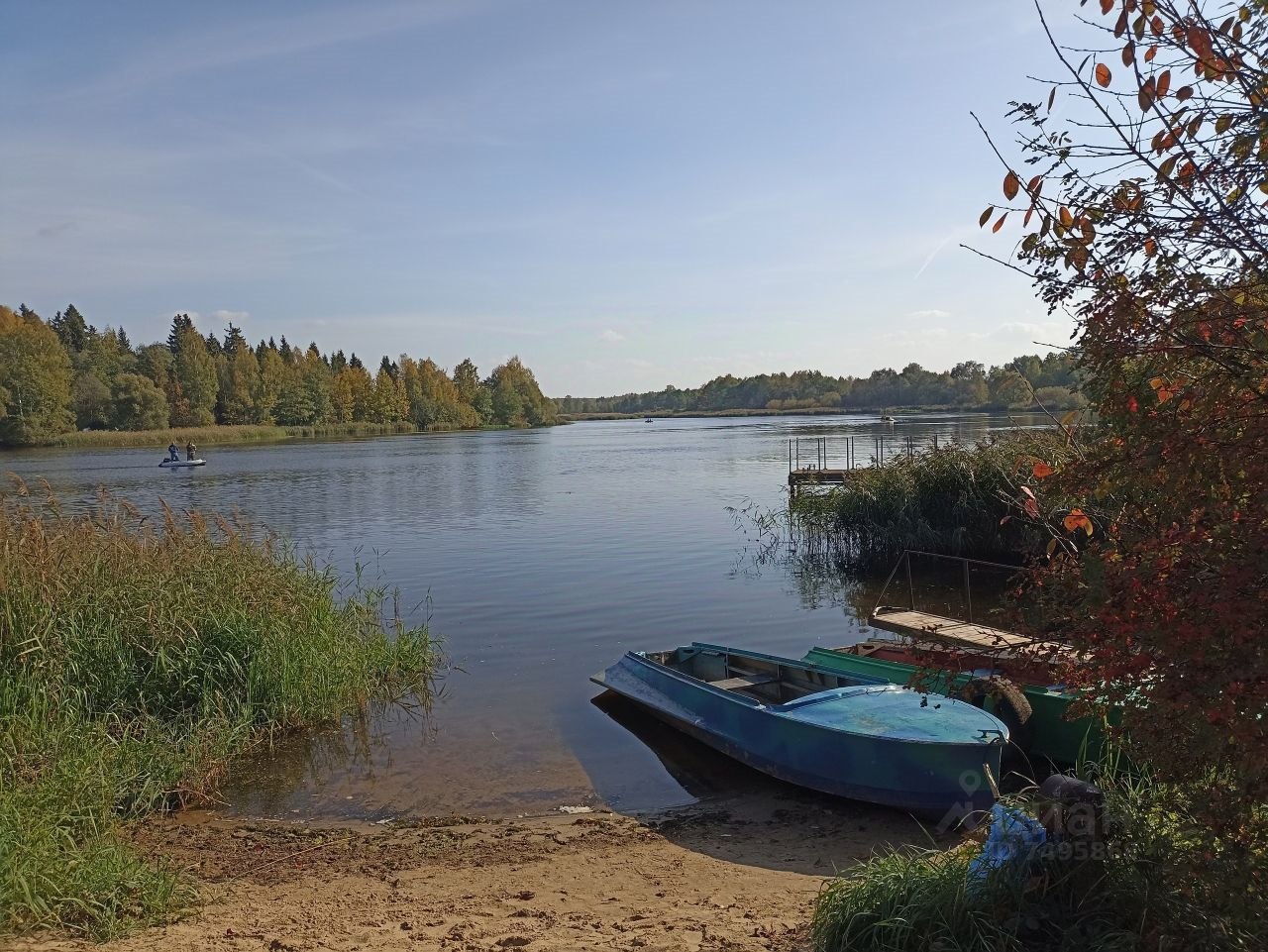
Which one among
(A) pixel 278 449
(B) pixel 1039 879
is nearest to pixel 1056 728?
(B) pixel 1039 879

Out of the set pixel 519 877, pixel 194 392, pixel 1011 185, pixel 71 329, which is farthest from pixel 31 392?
pixel 1011 185

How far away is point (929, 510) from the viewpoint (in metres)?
22.9

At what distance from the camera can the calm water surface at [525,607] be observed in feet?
33.2

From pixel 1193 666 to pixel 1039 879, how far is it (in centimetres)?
199

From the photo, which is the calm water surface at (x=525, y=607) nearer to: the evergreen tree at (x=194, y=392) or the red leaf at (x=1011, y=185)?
the red leaf at (x=1011, y=185)

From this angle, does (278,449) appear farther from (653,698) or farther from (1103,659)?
(1103,659)

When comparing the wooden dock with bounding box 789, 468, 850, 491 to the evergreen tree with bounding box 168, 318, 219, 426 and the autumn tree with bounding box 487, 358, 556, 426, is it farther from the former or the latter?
the autumn tree with bounding box 487, 358, 556, 426

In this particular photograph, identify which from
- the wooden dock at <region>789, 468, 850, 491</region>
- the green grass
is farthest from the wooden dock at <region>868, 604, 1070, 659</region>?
the wooden dock at <region>789, 468, 850, 491</region>

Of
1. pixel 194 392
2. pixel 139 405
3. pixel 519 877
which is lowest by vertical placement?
pixel 519 877

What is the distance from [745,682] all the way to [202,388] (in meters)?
103

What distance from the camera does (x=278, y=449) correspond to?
77.1 metres

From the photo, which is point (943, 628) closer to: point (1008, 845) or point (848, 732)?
point (848, 732)

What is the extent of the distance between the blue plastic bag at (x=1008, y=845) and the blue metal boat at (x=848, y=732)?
278 cm

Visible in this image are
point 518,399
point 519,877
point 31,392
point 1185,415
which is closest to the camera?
point 1185,415
